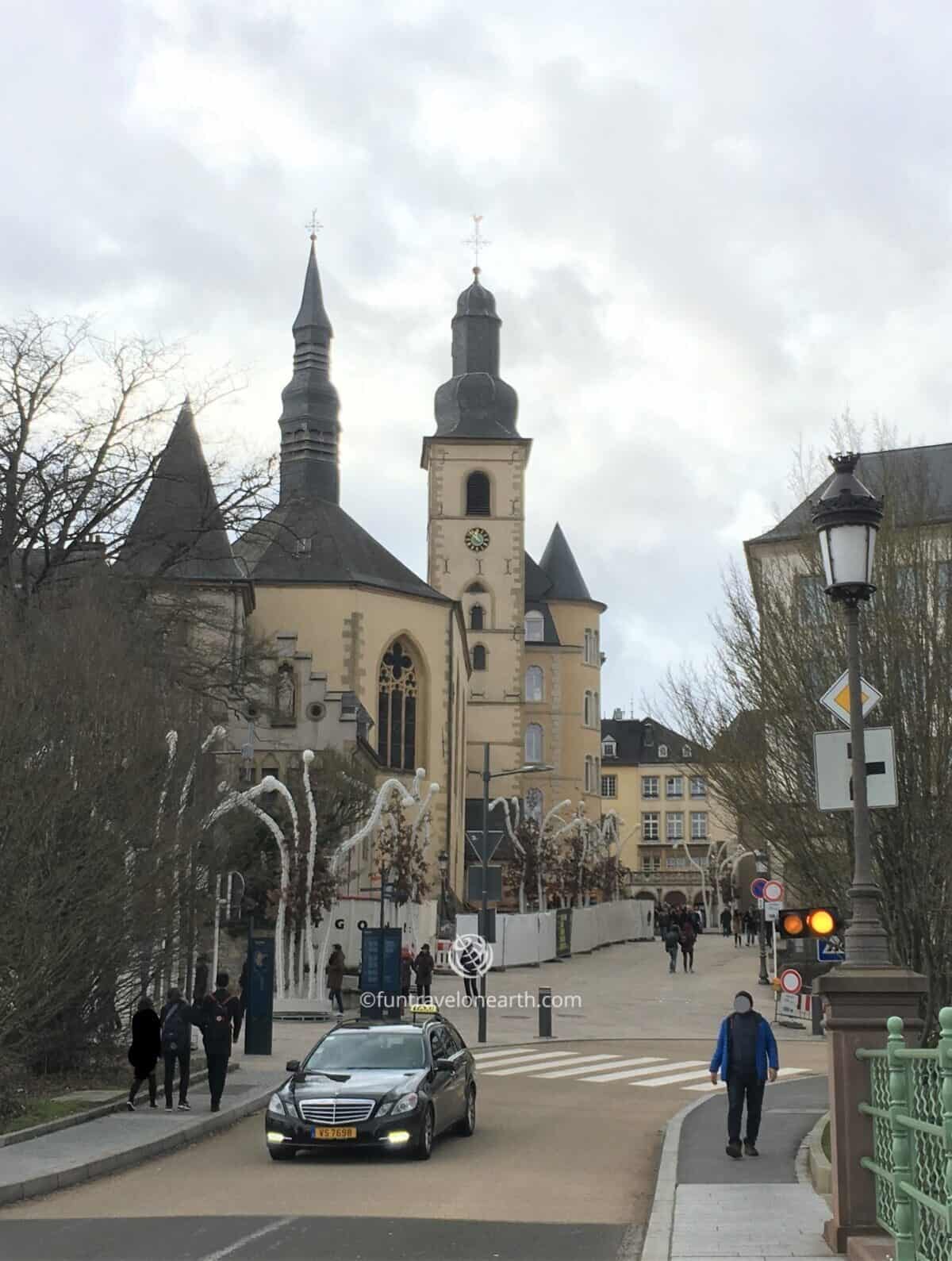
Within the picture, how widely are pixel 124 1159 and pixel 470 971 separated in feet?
70.1

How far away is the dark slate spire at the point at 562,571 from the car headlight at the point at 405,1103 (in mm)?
72258

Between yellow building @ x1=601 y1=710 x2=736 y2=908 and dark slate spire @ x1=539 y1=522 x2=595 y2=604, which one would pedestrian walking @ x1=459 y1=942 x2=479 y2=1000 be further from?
yellow building @ x1=601 y1=710 x2=736 y2=908

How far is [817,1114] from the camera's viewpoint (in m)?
17.0

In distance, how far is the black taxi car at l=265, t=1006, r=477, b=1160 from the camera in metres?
13.6

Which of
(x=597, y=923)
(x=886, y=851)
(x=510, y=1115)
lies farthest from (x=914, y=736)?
(x=597, y=923)

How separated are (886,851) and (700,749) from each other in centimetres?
463

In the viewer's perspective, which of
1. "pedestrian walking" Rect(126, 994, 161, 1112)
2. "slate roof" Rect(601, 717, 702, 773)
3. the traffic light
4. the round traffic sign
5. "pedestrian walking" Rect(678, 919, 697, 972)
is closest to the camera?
the traffic light

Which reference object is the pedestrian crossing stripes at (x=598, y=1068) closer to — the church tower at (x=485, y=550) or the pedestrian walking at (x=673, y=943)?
the pedestrian walking at (x=673, y=943)

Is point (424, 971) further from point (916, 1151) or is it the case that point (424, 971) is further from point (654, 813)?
point (654, 813)

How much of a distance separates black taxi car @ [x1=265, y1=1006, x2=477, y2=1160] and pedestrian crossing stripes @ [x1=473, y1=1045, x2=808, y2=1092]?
6898 millimetres

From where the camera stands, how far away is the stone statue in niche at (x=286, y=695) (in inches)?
1669

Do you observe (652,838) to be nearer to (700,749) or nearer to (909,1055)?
(700,749)

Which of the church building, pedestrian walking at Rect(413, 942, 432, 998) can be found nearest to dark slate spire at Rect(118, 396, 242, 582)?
the church building

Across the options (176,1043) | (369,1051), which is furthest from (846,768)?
(176,1043)
